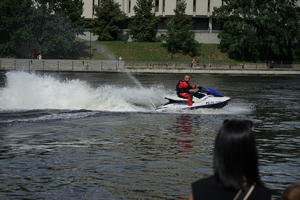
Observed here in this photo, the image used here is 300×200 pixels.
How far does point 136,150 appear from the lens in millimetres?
13031

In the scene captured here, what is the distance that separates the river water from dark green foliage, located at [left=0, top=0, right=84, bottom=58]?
158ft

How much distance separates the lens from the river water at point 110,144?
375 inches

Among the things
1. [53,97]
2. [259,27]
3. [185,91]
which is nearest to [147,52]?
[259,27]

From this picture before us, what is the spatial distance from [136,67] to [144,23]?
862 inches

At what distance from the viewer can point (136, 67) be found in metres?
64.0

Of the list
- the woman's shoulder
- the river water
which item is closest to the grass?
the river water

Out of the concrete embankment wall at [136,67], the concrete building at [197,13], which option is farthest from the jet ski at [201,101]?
the concrete building at [197,13]

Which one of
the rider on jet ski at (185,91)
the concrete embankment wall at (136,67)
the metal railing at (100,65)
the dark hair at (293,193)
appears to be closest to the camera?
the dark hair at (293,193)

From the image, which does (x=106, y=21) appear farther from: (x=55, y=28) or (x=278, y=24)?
(x=278, y=24)

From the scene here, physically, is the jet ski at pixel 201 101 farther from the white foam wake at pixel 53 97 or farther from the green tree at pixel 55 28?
the green tree at pixel 55 28

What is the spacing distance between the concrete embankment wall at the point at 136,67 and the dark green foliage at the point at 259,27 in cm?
894

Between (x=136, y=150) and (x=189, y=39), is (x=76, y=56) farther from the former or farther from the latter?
(x=136, y=150)

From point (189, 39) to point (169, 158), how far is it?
66.5m

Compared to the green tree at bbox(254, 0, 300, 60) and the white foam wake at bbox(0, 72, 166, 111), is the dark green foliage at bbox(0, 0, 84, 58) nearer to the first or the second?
the green tree at bbox(254, 0, 300, 60)
